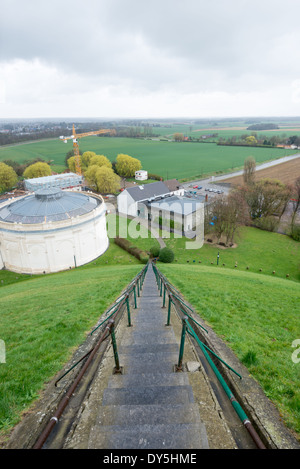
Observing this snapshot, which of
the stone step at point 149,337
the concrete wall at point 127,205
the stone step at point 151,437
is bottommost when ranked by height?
the concrete wall at point 127,205

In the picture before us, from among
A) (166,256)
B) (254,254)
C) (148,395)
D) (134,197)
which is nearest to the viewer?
(148,395)

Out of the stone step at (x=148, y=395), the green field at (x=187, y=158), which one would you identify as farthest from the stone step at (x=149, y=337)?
the green field at (x=187, y=158)

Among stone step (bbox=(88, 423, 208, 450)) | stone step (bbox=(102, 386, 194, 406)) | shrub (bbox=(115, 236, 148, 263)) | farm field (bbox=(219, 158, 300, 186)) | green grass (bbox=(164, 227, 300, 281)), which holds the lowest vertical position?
green grass (bbox=(164, 227, 300, 281))

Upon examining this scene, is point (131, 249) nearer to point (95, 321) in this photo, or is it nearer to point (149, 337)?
point (95, 321)

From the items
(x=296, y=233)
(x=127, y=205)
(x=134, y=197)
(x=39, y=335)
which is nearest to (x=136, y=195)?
(x=134, y=197)

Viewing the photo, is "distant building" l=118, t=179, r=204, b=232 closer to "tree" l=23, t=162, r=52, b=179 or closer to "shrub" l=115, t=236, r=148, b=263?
"shrub" l=115, t=236, r=148, b=263

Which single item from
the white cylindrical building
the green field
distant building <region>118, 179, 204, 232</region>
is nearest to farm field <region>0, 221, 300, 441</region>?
the white cylindrical building

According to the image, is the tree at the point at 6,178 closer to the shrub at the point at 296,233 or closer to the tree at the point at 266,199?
the tree at the point at 266,199
